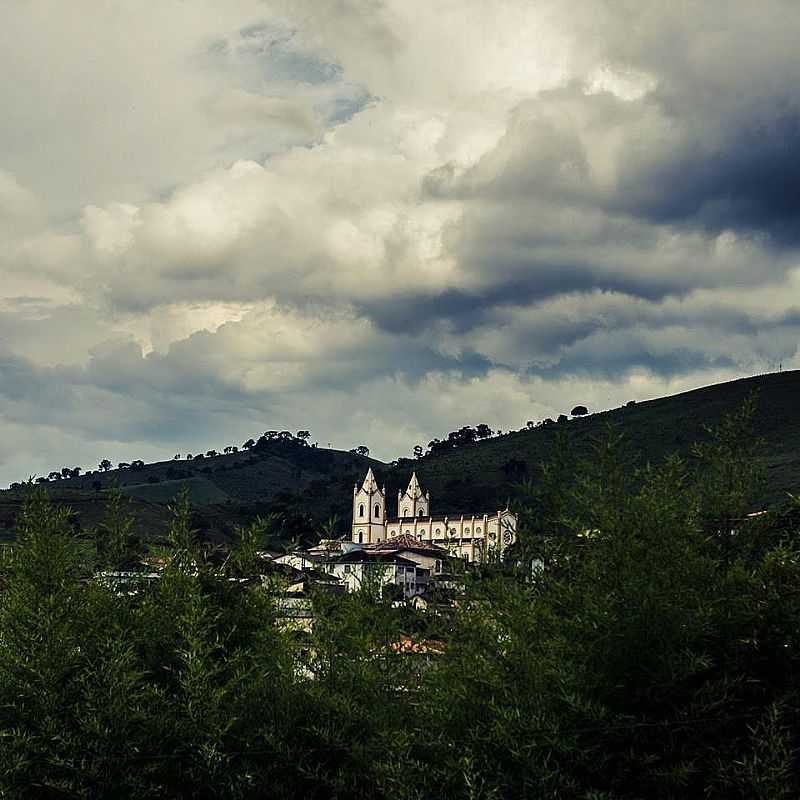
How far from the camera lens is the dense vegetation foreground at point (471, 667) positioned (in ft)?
76.2

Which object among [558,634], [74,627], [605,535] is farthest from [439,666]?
[74,627]

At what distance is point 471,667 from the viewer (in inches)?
990

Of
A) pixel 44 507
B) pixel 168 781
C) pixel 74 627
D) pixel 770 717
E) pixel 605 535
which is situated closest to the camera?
pixel 770 717

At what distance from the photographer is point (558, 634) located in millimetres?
25156

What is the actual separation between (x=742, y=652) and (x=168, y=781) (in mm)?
13890

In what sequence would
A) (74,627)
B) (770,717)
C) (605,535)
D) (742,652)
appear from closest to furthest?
(770,717), (742,652), (605,535), (74,627)

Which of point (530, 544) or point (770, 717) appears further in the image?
point (530, 544)

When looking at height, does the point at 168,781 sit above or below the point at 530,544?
below

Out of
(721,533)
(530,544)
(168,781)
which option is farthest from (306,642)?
(721,533)

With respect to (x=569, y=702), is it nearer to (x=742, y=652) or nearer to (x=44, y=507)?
(x=742, y=652)

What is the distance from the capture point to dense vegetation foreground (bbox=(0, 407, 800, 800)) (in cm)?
2323

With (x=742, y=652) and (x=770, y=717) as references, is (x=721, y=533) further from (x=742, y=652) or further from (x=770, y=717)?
(x=770, y=717)

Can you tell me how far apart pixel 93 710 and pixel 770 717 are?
1534cm

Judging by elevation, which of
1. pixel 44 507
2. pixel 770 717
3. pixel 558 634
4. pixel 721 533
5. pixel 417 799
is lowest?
pixel 417 799
